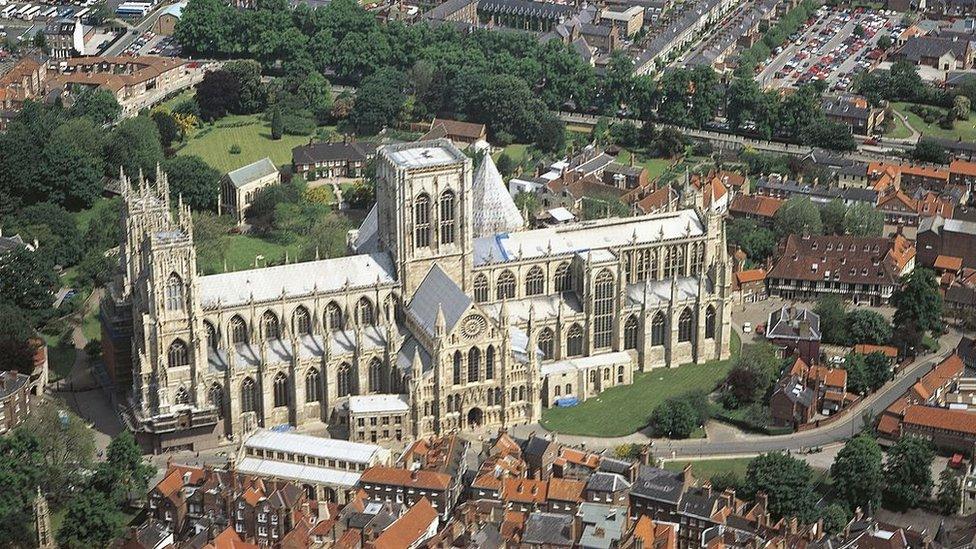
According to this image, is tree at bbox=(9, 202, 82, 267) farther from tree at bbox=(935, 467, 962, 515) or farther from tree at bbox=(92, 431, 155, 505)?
tree at bbox=(935, 467, 962, 515)

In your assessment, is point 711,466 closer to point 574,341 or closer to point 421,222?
point 574,341

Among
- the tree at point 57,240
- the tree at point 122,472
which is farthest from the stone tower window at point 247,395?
the tree at point 57,240

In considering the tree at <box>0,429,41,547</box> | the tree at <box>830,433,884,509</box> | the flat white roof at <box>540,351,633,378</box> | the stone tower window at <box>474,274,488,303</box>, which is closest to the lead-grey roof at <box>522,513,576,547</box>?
the tree at <box>830,433,884,509</box>

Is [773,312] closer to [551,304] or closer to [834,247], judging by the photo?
[834,247]

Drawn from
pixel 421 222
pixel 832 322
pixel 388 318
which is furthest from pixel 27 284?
pixel 832 322

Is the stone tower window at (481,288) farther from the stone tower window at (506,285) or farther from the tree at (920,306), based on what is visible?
the tree at (920,306)
